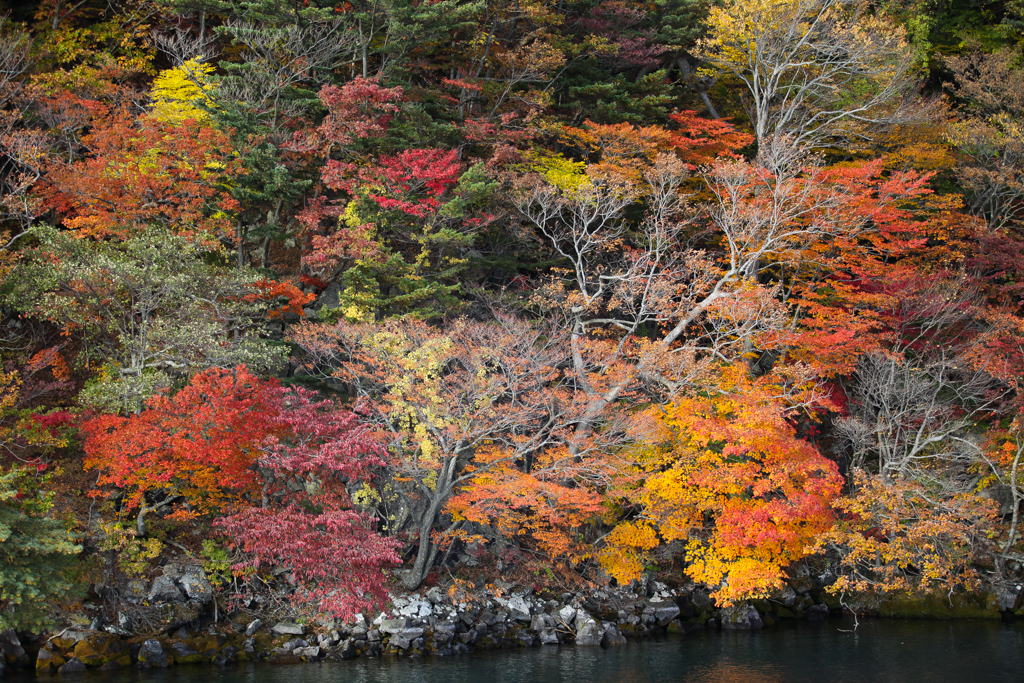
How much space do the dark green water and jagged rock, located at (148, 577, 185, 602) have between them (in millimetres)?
1528

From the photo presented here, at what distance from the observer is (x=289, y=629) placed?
1534 centimetres

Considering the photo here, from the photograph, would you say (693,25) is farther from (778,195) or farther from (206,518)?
(206,518)

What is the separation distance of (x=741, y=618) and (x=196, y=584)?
42.2 feet

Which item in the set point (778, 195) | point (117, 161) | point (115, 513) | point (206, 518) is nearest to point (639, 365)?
point (778, 195)

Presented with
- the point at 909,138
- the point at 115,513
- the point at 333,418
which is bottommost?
the point at 115,513

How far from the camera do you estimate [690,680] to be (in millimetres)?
13461

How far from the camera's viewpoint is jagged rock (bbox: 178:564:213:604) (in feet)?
49.9

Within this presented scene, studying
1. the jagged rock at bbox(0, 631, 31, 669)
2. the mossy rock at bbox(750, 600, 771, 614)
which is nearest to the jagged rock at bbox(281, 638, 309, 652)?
the jagged rock at bbox(0, 631, 31, 669)

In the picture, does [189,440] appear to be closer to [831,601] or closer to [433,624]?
[433,624]

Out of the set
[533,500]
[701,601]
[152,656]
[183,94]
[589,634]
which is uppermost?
[183,94]

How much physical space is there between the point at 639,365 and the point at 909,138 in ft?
41.5

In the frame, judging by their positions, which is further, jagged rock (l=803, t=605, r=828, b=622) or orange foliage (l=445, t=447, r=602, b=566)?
jagged rock (l=803, t=605, r=828, b=622)

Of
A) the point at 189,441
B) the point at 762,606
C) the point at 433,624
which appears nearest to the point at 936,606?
the point at 762,606

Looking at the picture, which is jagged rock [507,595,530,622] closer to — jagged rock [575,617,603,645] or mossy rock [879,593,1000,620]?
jagged rock [575,617,603,645]
